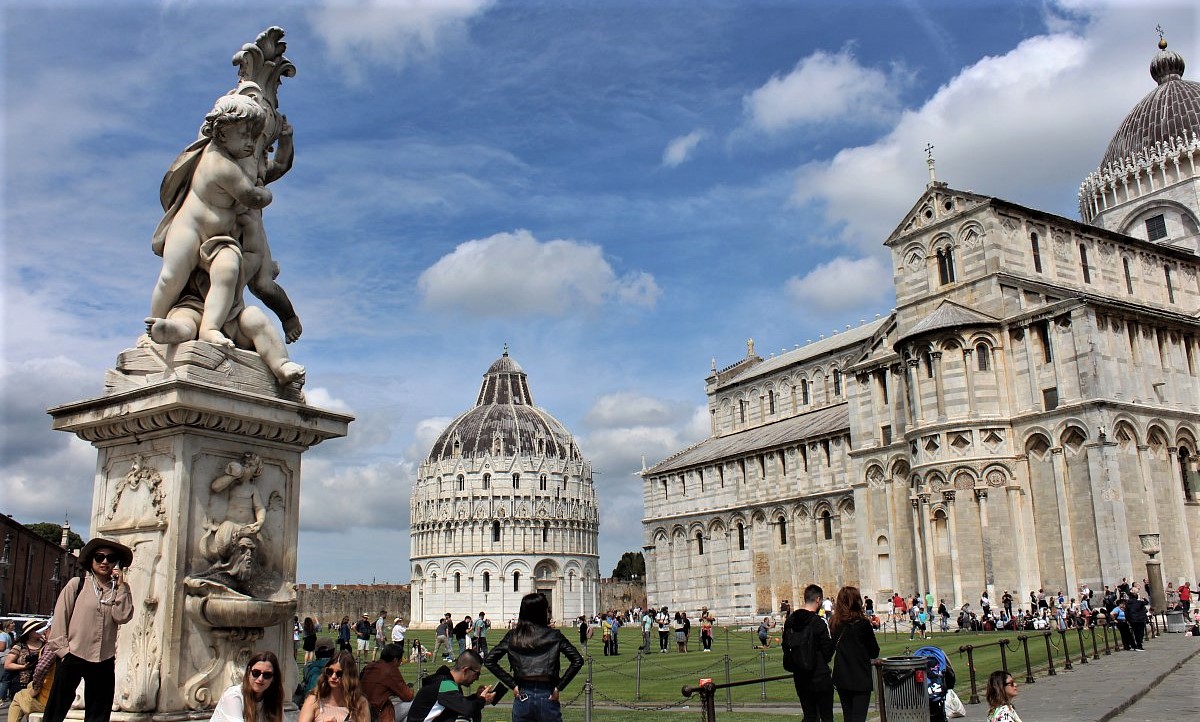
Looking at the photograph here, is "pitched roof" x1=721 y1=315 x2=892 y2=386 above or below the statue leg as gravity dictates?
above

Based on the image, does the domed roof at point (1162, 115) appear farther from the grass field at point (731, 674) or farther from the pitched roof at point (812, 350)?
the grass field at point (731, 674)

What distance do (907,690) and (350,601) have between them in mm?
105394

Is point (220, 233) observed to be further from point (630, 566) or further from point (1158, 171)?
point (630, 566)

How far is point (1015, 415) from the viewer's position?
3719cm

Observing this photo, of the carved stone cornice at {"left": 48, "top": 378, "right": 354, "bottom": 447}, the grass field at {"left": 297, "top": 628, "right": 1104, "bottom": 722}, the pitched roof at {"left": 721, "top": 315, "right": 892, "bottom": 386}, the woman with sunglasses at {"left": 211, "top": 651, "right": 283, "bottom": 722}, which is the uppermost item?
the pitched roof at {"left": 721, "top": 315, "right": 892, "bottom": 386}

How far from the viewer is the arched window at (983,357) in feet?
125

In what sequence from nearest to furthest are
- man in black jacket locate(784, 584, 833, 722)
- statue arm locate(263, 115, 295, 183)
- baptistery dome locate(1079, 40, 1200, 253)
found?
statue arm locate(263, 115, 295, 183), man in black jacket locate(784, 584, 833, 722), baptistery dome locate(1079, 40, 1200, 253)

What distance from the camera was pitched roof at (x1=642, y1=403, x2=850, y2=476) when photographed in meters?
56.2

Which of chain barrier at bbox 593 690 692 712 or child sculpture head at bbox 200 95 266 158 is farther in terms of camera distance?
chain barrier at bbox 593 690 692 712

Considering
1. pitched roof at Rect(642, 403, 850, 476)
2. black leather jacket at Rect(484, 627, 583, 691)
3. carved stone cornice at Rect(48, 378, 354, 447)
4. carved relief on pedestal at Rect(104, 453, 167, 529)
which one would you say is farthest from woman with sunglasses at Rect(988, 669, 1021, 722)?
pitched roof at Rect(642, 403, 850, 476)

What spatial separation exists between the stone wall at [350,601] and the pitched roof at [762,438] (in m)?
42.6

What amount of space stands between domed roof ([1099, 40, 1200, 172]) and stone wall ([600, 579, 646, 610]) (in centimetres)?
7554

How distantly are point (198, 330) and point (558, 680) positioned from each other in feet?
11.3

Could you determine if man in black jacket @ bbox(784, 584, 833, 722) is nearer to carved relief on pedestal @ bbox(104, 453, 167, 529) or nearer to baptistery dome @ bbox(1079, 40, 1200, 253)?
carved relief on pedestal @ bbox(104, 453, 167, 529)
